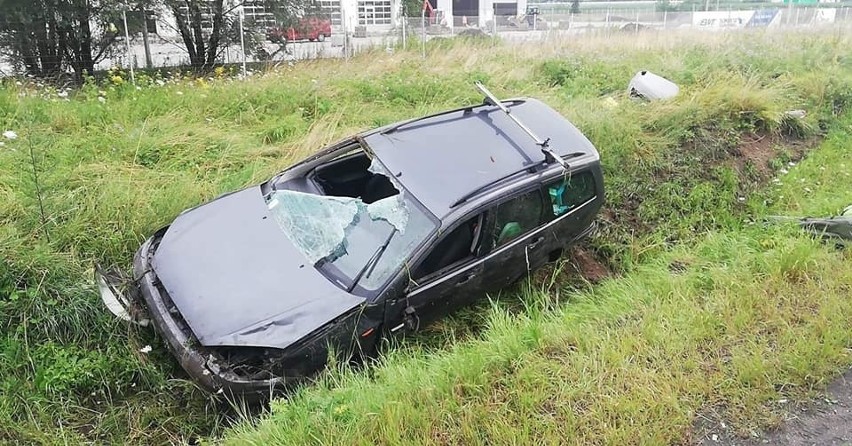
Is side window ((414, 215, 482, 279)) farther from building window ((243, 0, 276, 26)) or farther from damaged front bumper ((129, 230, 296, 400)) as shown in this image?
building window ((243, 0, 276, 26))

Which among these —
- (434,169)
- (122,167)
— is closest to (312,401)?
(434,169)

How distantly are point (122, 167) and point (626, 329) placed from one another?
4.99 meters

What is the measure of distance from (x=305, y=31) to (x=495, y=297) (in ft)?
31.8

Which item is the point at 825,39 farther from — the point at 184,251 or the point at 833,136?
the point at 184,251

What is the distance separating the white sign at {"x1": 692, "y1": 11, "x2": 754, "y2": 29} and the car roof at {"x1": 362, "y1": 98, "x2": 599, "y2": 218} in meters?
17.9

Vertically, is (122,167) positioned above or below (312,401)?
above

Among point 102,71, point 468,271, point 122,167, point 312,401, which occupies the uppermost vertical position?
point 102,71

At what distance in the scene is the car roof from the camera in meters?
4.12

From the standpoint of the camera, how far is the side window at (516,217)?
422cm

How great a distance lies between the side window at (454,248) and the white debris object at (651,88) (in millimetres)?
5832

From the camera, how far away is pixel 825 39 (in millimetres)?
14469

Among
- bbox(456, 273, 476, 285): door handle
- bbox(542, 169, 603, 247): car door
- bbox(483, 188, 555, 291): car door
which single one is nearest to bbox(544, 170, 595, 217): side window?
bbox(542, 169, 603, 247): car door

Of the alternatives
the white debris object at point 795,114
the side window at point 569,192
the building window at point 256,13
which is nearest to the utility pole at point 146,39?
the building window at point 256,13

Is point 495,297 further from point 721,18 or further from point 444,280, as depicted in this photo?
point 721,18
